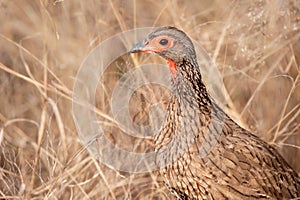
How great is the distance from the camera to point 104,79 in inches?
174

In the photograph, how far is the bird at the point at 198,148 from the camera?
335 centimetres

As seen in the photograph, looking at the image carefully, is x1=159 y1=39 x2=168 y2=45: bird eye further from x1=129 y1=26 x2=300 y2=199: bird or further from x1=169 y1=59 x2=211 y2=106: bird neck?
x1=169 y1=59 x2=211 y2=106: bird neck

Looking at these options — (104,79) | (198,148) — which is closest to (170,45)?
(198,148)

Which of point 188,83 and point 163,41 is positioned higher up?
point 163,41

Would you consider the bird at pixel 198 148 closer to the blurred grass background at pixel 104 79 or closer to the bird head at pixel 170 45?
the bird head at pixel 170 45

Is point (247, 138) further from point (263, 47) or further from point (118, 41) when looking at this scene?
point (118, 41)

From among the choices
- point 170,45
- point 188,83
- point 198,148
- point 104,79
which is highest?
point 104,79

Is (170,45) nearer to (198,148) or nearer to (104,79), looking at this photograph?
(198,148)

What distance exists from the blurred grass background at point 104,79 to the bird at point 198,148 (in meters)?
0.39

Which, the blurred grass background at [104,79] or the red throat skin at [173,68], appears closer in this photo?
the red throat skin at [173,68]

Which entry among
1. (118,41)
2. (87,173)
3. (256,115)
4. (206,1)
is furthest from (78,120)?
(206,1)

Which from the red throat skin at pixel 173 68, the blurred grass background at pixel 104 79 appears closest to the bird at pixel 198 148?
the red throat skin at pixel 173 68

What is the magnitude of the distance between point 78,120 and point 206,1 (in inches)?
60.1

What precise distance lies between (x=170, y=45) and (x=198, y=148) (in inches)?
18.4
